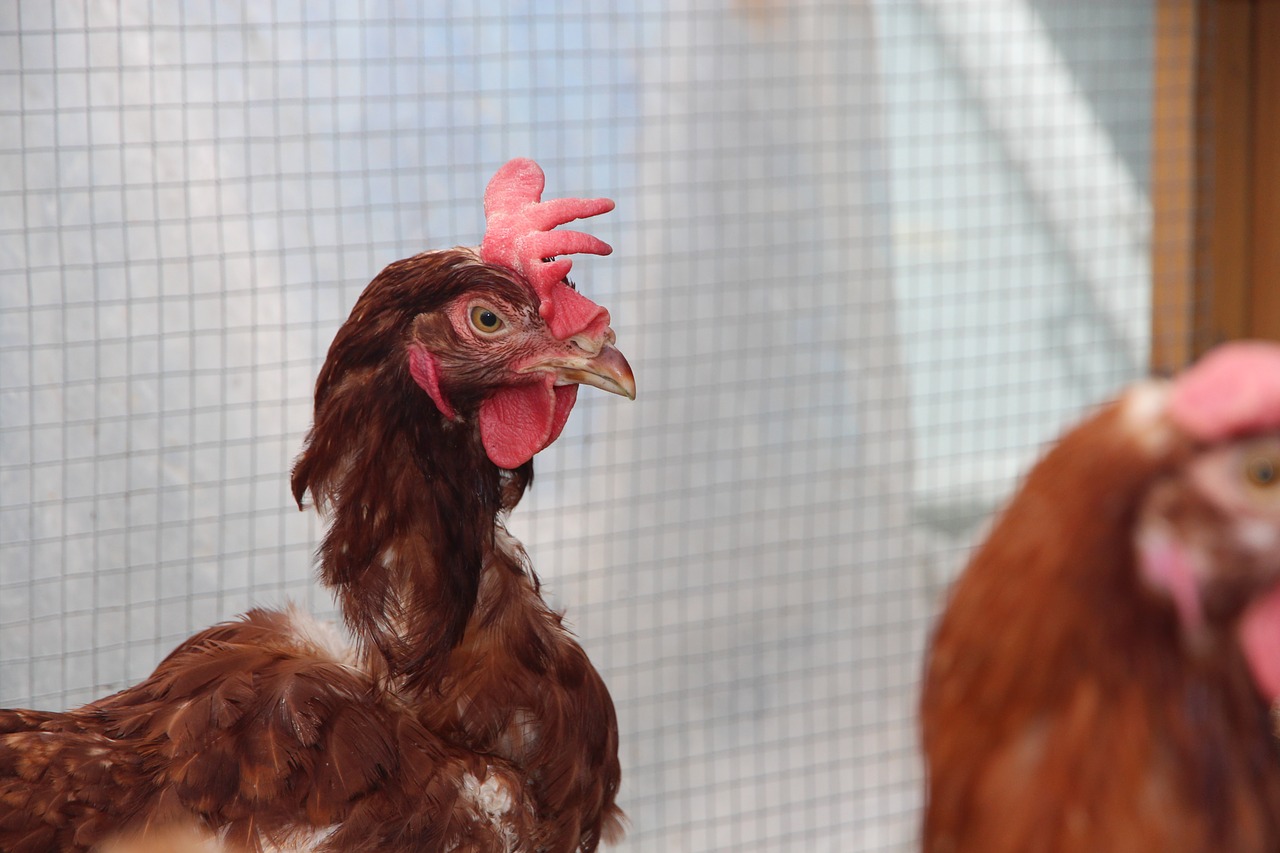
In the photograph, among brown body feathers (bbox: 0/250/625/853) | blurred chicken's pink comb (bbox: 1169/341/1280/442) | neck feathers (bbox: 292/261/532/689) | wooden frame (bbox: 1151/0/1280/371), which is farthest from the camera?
wooden frame (bbox: 1151/0/1280/371)

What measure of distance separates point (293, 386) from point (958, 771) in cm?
196

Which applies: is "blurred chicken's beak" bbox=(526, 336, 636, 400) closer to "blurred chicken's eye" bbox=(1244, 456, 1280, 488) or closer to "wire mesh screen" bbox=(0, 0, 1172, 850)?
"blurred chicken's eye" bbox=(1244, 456, 1280, 488)

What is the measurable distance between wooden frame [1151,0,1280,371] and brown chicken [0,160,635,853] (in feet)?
7.31

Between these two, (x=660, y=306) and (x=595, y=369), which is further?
(x=660, y=306)

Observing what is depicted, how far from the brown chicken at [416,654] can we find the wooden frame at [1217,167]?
2.23 metres

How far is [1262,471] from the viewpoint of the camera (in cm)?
83

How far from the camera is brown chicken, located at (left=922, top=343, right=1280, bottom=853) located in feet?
2.77

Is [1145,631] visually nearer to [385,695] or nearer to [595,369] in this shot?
[595,369]

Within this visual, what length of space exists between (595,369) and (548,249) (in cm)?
17

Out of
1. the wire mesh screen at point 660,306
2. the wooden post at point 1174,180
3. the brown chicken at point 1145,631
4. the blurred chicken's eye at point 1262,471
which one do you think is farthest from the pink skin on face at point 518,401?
the wooden post at point 1174,180

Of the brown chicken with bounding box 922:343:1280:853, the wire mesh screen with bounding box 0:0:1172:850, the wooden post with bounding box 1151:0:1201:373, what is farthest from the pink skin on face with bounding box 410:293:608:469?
the wooden post with bounding box 1151:0:1201:373

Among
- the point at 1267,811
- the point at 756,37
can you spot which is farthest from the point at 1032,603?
the point at 756,37

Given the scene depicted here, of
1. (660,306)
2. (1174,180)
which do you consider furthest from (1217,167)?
(660,306)

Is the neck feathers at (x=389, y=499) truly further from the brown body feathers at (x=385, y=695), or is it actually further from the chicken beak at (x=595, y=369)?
the chicken beak at (x=595, y=369)
